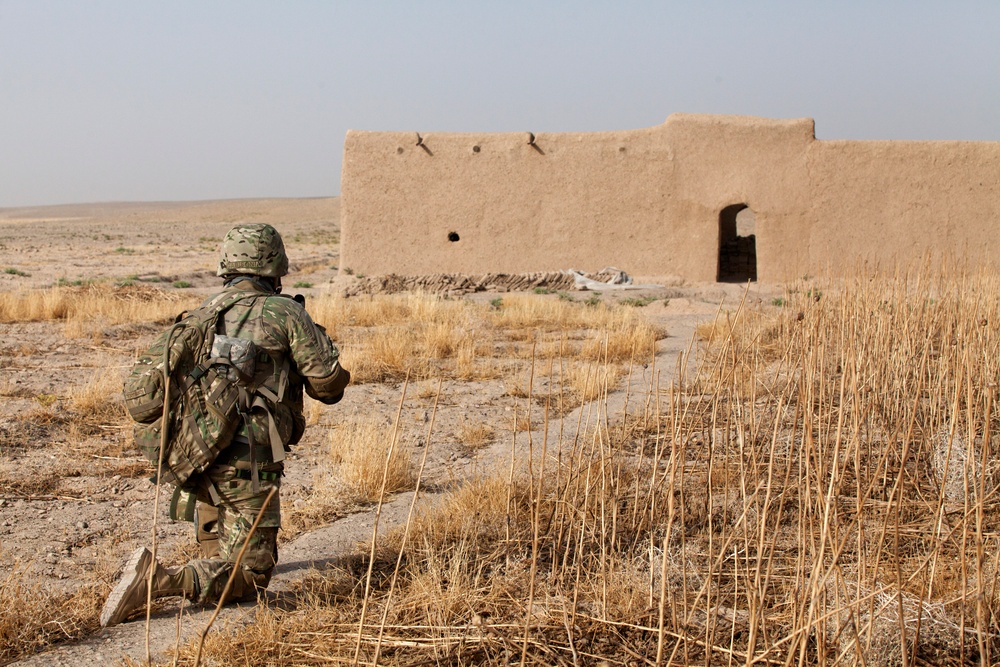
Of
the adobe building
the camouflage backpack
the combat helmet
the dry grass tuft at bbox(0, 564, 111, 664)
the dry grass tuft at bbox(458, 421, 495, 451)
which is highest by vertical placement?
the adobe building

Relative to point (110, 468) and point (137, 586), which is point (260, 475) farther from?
point (110, 468)

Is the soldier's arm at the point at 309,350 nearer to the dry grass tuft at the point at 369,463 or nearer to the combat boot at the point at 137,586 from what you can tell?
the combat boot at the point at 137,586

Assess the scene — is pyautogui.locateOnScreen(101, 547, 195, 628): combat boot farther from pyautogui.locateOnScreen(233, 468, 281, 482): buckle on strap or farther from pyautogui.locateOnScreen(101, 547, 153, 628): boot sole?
pyautogui.locateOnScreen(233, 468, 281, 482): buckle on strap

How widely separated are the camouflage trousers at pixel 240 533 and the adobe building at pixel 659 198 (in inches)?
349

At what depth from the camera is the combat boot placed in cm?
254

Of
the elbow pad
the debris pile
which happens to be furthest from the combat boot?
the debris pile

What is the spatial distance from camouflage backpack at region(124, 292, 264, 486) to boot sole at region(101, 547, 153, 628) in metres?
0.25

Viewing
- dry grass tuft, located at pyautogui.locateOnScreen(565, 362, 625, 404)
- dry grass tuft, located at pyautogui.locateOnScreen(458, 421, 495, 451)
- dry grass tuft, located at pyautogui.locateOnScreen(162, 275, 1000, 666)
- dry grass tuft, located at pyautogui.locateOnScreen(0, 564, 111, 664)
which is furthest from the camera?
dry grass tuft, located at pyautogui.locateOnScreen(565, 362, 625, 404)

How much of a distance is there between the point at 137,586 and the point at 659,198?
9.53 meters

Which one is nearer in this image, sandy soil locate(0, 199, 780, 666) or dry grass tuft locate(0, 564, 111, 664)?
dry grass tuft locate(0, 564, 111, 664)

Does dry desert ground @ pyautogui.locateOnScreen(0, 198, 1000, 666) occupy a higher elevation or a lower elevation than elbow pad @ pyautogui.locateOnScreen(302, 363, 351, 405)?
lower

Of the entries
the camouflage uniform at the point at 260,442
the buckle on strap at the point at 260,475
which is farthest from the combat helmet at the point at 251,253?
the buckle on strap at the point at 260,475

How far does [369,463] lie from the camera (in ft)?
13.2

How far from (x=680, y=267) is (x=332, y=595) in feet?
30.1
